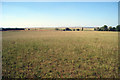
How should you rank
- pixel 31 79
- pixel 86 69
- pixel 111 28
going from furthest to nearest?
pixel 111 28 → pixel 86 69 → pixel 31 79

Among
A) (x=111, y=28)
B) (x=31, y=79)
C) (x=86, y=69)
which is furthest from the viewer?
(x=111, y=28)

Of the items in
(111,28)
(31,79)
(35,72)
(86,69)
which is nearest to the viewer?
(31,79)

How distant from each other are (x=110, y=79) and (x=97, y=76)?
0.77 metres

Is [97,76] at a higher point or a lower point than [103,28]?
lower

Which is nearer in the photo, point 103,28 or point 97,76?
point 97,76

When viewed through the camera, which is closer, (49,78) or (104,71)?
(49,78)

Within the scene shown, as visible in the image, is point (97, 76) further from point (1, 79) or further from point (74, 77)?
point (1, 79)

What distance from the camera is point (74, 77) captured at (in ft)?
18.0

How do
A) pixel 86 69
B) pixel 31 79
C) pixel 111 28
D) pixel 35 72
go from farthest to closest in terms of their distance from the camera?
pixel 111 28
pixel 86 69
pixel 35 72
pixel 31 79

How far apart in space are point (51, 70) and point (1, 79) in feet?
10.9

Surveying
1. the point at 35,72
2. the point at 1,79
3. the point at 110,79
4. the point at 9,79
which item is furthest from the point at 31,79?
the point at 110,79

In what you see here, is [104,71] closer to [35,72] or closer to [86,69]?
[86,69]

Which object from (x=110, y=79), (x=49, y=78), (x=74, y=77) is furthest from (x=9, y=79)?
(x=110, y=79)

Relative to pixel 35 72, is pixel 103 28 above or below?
above
